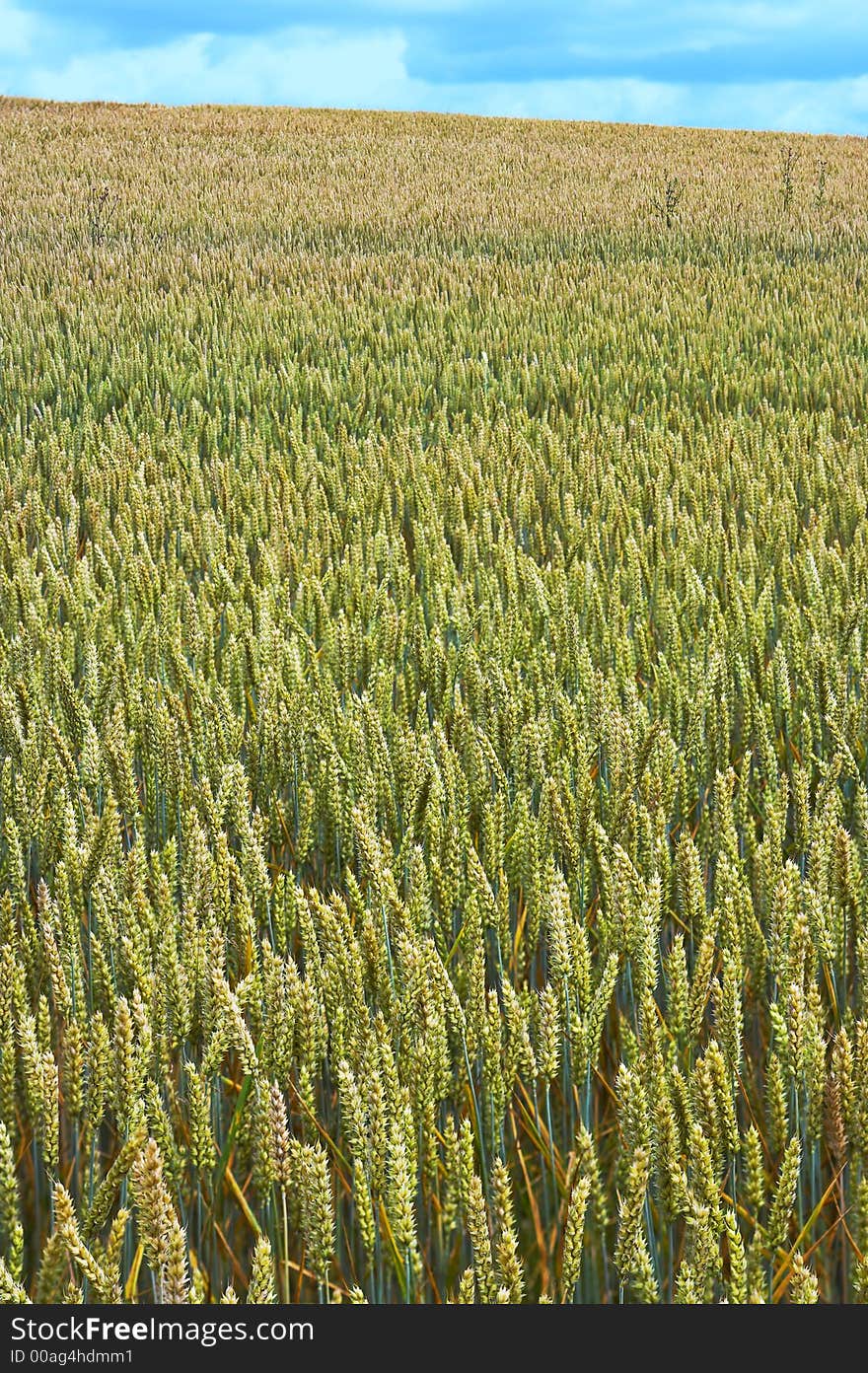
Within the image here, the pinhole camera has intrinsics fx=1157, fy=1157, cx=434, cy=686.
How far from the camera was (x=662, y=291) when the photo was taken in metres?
8.93

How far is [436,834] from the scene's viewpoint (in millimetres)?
1601

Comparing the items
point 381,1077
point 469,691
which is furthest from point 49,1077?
point 469,691

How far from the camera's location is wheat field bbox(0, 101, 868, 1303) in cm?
117

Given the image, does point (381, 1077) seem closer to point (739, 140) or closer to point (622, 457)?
point (622, 457)

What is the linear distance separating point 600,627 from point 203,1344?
6.98 feet

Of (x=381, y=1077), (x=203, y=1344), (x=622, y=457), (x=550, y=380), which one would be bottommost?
(x=203, y=1344)

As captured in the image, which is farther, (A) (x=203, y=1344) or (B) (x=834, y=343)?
(B) (x=834, y=343)

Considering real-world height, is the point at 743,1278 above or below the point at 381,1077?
below

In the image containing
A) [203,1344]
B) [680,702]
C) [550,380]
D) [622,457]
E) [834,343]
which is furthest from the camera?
[834,343]

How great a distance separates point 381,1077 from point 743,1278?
0.39 metres

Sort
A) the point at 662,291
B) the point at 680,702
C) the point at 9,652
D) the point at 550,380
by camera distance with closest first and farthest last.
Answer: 1. the point at 680,702
2. the point at 9,652
3. the point at 550,380
4. the point at 662,291

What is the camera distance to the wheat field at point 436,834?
1166 millimetres

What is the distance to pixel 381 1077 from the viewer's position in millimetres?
1189

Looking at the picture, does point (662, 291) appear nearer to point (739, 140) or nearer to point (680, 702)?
point (680, 702)
